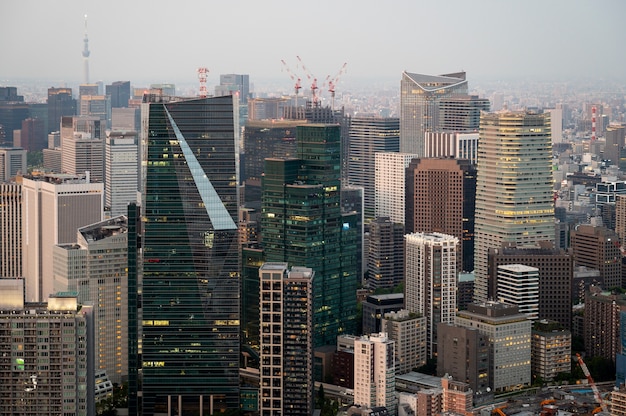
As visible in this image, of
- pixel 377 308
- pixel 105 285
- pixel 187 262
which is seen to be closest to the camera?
pixel 187 262

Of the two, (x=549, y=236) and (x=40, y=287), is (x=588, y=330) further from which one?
(x=40, y=287)

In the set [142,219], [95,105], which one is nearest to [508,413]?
[142,219]

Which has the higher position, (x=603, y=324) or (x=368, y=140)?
(x=368, y=140)

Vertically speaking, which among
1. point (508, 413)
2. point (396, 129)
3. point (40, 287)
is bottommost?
point (508, 413)

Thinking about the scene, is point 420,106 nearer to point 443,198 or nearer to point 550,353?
point 443,198

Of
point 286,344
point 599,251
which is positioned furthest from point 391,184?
point 286,344

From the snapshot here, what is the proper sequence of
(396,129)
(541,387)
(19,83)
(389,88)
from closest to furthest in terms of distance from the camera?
1. (541,387)
2. (19,83)
3. (389,88)
4. (396,129)

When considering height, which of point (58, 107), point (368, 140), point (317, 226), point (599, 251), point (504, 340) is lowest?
point (504, 340)
